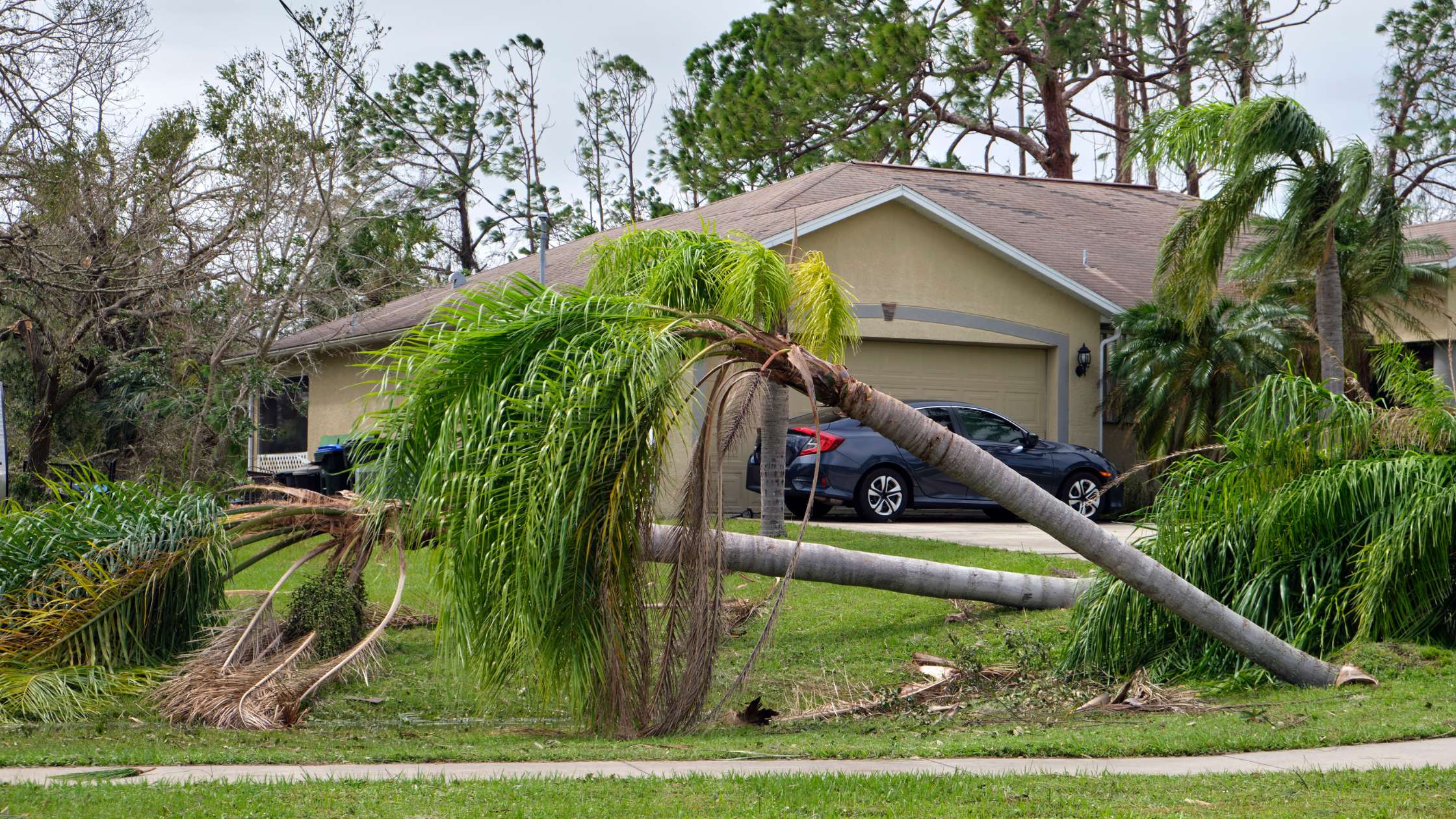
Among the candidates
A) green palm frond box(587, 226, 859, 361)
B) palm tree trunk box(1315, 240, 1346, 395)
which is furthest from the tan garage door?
green palm frond box(587, 226, 859, 361)

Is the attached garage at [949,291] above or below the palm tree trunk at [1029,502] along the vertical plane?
above

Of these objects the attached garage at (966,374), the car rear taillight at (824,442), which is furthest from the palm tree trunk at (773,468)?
the attached garage at (966,374)

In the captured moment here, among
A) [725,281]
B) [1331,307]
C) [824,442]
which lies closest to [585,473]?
[725,281]

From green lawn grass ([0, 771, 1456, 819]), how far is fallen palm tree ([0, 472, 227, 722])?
8.87ft

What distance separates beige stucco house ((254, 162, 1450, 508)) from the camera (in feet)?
61.4

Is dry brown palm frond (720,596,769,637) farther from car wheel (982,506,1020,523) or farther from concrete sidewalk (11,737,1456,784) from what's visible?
car wheel (982,506,1020,523)

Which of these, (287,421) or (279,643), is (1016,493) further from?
(287,421)

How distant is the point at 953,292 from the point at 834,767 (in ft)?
45.7

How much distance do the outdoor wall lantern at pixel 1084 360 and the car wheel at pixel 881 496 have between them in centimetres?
454

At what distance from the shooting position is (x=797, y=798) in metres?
5.45

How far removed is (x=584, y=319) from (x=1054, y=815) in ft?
10.9

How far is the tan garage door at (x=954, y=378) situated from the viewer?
18.6m

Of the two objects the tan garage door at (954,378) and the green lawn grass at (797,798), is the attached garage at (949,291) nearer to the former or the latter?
the tan garage door at (954,378)

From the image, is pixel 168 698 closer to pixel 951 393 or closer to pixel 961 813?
pixel 961 813
